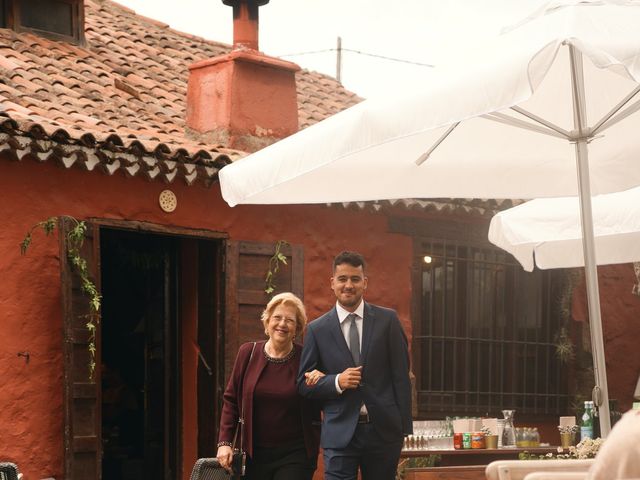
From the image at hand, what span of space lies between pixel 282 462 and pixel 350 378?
0.62 meters

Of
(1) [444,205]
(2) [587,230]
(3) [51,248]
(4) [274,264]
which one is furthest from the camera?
(1) [444,205]

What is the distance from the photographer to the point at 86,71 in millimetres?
11836

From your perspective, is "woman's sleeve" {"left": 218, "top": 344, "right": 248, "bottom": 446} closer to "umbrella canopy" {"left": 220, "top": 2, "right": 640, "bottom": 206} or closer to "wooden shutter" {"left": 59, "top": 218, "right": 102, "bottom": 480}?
"umbrella canopy" {"left": 220, "top": 2, "right": 640, "bottom": 206}

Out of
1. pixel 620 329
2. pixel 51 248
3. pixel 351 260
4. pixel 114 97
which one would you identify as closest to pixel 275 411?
pixel 351 260

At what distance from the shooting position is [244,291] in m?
10.1

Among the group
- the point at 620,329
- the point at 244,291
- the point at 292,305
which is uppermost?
the point at 244,291

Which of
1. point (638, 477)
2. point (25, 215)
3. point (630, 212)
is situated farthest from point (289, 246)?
point (638, 477)

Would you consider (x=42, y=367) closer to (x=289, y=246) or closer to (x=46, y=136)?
(x=46, y=136)

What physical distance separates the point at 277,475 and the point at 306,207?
14.3ft

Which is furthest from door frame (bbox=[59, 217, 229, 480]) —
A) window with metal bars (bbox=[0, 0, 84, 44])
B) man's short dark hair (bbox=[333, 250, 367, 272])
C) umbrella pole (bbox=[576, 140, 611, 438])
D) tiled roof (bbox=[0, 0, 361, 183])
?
umbrella pole (bbox=[576, 140, 611, 438])

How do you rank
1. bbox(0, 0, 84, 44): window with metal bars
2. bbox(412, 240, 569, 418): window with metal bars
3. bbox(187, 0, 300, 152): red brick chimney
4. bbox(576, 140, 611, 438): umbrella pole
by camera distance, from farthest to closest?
bbox(0, 0, 84, 44): window with metal bars, bbox(412, 240, 569, 418): window with metal bars, bbox(187, 0, 300, 152): red brick chimney, bbox(576, 140, 611, 438): umbrella pole

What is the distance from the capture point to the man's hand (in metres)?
6.36

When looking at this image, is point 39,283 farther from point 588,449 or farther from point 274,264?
point 588,449

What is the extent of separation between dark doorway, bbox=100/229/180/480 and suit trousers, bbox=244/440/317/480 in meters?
4.67
